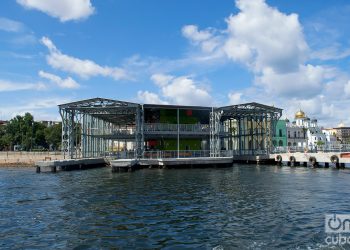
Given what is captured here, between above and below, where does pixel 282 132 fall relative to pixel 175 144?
above

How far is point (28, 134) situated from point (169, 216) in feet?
391

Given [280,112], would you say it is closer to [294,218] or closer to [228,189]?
[228,189]

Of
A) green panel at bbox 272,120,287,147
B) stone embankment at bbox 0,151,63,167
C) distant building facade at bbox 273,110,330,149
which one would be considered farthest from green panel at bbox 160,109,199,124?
green panel at bbox 272,120,287,147

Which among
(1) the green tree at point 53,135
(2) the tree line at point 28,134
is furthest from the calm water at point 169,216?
(2) the tree line at point 28,134

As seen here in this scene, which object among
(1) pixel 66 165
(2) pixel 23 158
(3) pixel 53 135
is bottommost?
(1) pixel 66 165

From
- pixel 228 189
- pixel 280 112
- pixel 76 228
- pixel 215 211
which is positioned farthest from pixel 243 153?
pixel 76 228

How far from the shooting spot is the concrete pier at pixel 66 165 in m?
51.5

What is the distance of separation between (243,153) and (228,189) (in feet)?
151

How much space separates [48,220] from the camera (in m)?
19.0

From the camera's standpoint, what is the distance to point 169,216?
19.5 metres

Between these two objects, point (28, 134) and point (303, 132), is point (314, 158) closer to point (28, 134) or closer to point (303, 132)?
point (303, 132)

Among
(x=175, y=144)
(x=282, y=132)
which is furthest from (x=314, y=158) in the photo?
(x=282, y=132)

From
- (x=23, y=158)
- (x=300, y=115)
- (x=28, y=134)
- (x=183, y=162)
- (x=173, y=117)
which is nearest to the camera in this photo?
(x=183, y=162)

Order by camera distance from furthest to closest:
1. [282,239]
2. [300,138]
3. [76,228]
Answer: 1. [300,138]
2. [76,228]
3. [282,239]
